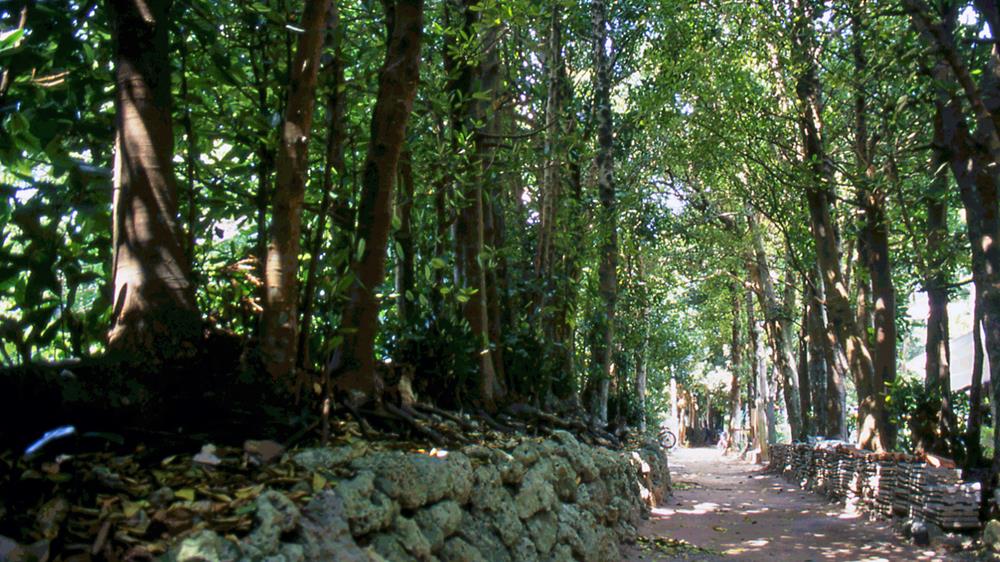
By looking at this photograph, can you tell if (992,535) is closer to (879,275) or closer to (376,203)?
(879,275)

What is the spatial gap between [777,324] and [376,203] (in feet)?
80.9

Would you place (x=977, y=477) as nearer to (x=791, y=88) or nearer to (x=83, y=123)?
(x=791, y=88)

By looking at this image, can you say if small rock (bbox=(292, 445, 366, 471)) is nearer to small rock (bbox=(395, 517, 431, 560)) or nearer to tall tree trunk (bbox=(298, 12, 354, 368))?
small rock (bbox=(395, 517, 431, 560))

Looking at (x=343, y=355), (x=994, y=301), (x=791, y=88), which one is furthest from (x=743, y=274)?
(x=343, y=355)

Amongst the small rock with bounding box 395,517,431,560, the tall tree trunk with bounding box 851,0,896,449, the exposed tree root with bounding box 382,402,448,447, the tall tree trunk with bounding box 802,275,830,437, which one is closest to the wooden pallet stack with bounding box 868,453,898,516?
the tall tree trunk with bounding box 851,0,896,449

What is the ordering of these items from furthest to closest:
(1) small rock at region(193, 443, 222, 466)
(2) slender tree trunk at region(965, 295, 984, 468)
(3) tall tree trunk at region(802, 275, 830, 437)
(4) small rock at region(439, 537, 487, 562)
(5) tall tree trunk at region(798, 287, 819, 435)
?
(5) tall tree trunk at region(798, 287, 819, 435)
(3) tall tree trunk at region(802, 275, 830, 437)
(2) slender tree trunk at region(965, 295, 984, 468)
(4) small rock at region(439, 537, 487, 562)
(1) small rock at region(193, 443, 222, 466)

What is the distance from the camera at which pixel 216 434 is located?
4516mm

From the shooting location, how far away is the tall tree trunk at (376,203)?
6.16 meters

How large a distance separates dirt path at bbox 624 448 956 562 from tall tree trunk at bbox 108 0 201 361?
6944 mm

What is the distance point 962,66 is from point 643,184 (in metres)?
14.1

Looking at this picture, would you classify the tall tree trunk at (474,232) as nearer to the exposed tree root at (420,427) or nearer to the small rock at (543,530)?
the small rock at (543,530)

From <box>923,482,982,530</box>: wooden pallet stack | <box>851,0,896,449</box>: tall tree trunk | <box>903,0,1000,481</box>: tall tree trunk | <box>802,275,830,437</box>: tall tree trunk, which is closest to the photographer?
<box>903,0,1000,481</box>: tall tree trunk

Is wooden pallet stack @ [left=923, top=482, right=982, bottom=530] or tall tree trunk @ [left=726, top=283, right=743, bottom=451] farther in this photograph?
tall tree trunk @ [left=726, top=283, right=743, bottom=451]

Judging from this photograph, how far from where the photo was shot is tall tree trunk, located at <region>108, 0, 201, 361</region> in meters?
4.50
